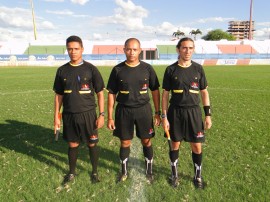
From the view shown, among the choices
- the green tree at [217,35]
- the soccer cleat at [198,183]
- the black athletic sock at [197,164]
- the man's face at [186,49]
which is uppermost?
the green tree at [217,35]

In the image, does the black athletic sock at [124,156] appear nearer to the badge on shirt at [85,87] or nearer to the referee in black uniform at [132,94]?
the referee in black uniform at [132,94]

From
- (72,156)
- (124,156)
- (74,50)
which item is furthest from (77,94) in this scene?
(124,156)

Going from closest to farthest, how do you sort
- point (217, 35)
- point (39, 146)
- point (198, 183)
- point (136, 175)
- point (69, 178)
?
point (198, 183)
point (69, 178)
point (136, 175)
point (39, 146)
point (217, 35)

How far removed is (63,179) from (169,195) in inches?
76.4

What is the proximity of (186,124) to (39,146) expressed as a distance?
12.6 ft

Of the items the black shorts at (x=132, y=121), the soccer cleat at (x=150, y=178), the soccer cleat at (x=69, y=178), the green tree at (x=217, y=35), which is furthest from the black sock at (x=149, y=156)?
the green tree at (x=217, y=35)

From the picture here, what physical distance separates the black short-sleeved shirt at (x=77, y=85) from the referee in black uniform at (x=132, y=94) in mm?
293

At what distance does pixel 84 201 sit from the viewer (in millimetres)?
3975

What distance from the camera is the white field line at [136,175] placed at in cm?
411

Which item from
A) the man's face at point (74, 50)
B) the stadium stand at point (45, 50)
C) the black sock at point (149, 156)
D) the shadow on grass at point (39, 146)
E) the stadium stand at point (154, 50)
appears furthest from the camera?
the stadium stand at point (45, 50)

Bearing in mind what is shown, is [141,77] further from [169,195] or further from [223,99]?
[223,99]

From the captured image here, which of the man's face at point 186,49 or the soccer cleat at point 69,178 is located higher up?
the man's face at point 186,49

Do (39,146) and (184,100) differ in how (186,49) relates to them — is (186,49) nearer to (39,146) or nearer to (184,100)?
(184,100)

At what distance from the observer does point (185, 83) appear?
405 centimetres
